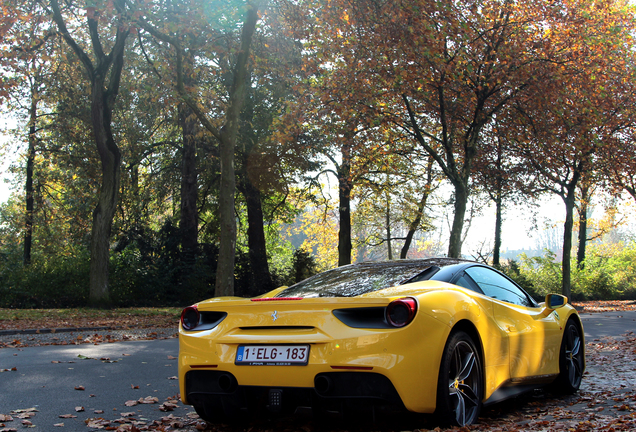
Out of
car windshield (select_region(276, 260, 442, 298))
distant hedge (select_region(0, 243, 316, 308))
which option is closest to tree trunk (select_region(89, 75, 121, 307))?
distant hedge (select_region(0, 243, 316, 308))

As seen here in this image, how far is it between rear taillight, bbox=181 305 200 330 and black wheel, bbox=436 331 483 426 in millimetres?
1713

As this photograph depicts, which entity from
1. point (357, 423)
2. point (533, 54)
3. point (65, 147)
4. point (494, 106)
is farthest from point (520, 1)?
point (65, 147)

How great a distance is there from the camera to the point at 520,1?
A: 17.6 meters

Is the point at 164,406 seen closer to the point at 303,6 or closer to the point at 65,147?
the point at 303,6

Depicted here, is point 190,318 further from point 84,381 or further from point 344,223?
point 344,223

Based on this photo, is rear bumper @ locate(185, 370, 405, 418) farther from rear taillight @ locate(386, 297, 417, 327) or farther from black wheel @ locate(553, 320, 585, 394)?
black wheel @ locate(553, 320, 585, 394)

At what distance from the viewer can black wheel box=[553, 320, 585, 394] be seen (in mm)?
5730

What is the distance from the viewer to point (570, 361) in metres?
5.91

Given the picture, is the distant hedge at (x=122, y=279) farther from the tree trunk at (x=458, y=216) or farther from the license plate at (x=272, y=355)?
the license plate at (x=272, y=355)

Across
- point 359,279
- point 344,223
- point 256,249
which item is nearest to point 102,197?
point 256,249

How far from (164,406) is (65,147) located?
21835mm

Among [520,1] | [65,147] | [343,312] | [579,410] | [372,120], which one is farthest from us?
[65,147]

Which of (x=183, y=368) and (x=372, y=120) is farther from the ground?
(x=372, y=120)

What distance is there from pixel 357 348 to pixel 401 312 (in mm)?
351
